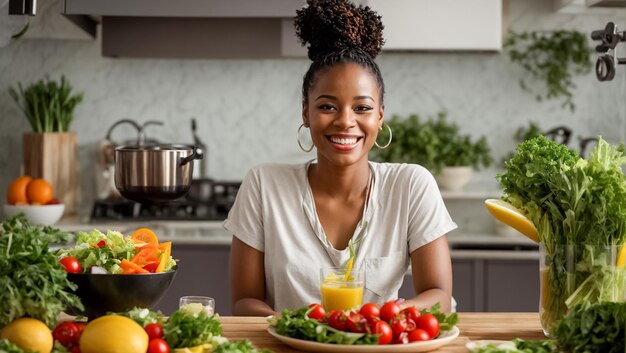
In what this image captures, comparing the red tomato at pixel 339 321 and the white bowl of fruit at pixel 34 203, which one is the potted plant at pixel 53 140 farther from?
the red tomato at pixel 339 321

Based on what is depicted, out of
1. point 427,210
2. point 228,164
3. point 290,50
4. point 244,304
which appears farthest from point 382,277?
point 228,164

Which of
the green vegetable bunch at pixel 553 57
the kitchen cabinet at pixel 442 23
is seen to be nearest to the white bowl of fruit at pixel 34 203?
the kitchen cabinet at pixel 442 23

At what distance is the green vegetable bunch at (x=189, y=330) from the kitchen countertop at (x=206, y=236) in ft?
7.96

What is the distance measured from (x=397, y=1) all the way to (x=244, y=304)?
2262mm

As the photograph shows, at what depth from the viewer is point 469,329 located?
1905 millimetres

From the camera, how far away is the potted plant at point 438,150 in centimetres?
444

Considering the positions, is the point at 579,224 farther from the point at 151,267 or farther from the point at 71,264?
the point at 71,264

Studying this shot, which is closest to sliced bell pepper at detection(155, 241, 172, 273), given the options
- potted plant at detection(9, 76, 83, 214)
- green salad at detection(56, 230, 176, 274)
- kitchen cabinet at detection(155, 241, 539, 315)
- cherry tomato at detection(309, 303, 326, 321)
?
green salad at detection(56, 230, 176, 274)

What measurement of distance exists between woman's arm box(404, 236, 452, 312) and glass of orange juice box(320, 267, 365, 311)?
0.42m

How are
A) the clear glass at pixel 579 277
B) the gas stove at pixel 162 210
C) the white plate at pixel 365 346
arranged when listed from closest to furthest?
the white plate at pixel 365 346
the clear glass at pixel 579 277
the gas stove at pixel 162 210

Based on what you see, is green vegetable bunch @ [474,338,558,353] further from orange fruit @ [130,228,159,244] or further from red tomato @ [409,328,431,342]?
orange fruit @ [130,228,159,244]

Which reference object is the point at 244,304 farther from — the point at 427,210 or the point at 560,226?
the point at 560,226

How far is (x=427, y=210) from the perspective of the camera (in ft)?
8.00

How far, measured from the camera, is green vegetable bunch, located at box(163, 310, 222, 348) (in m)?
1.63
